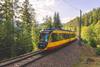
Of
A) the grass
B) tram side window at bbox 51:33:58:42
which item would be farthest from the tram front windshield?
the grass

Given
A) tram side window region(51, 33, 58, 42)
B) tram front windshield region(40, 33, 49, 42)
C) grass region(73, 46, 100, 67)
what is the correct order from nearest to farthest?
tram front windshield region(40, 33, 49, 42) < tram side window region(51, 33, 58, 42) < grass region(73, 46, 100, 67)

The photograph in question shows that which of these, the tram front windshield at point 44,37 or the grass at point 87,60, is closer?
the tram front windshield at point 44,37

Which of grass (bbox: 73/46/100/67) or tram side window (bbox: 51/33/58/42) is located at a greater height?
tram side window (bbox: 51/33/58/42)

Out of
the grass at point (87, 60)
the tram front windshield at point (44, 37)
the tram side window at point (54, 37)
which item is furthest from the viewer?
the grass at point (87, 60)

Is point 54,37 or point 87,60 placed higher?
point 54,37

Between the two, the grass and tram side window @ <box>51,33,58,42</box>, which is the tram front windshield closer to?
tram side window @ <box>51,33,58,42</box>

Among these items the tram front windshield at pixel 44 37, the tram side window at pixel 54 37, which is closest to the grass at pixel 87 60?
the tram side window at pixel 54 37

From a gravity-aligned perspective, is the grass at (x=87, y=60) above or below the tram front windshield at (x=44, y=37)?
below

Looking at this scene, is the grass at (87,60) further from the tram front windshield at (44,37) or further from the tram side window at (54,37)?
the tram front windshield at (44,37)

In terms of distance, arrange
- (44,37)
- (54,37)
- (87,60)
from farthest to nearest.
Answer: (87,60)
(54,37)
(44,37)

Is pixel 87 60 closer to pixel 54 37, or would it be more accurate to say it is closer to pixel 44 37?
pixel 54 37

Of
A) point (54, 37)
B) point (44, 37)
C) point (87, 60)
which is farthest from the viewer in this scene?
point (87, 60)

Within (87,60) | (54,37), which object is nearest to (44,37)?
(54,37)

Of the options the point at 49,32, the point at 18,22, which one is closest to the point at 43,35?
the point at 49,32
